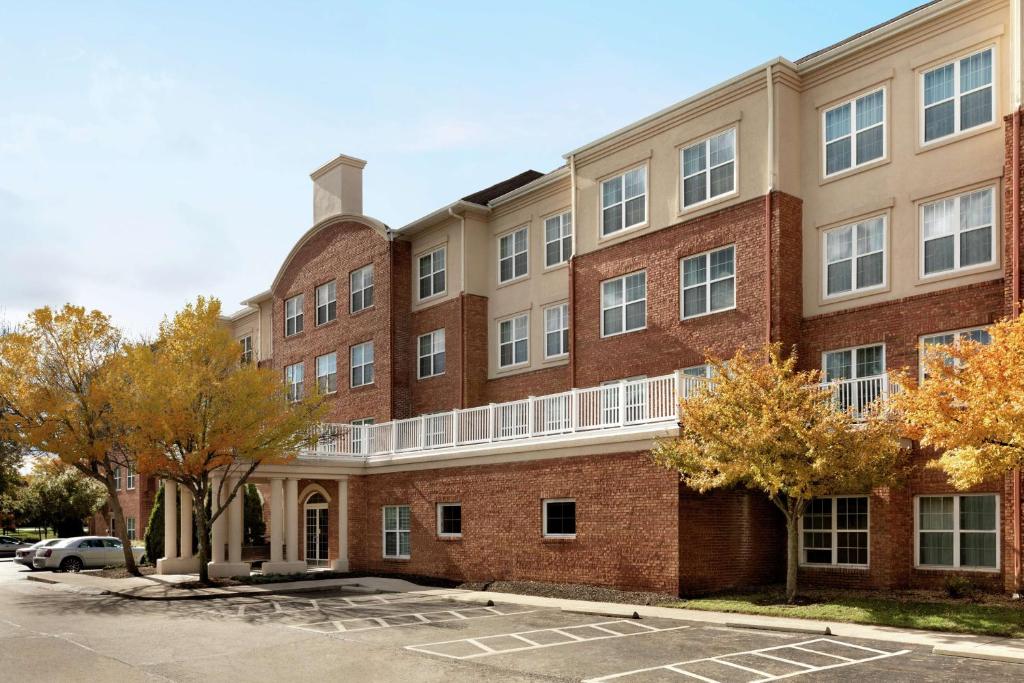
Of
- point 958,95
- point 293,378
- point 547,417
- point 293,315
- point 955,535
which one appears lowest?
point 955,535

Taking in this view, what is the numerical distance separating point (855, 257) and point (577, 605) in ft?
35.0

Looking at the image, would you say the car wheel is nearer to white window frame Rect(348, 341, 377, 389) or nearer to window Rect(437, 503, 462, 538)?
white window frame Rect(348, 341, 377, 389)

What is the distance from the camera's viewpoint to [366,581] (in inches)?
1115

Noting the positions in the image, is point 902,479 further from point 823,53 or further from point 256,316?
point 256,316

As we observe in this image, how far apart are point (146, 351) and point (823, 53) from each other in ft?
64.4

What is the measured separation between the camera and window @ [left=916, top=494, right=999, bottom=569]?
20.1 m

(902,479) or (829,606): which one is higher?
(902,479)

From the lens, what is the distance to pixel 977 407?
16266mm

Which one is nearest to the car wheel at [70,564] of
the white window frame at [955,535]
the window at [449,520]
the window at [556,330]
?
the window at [449,520]

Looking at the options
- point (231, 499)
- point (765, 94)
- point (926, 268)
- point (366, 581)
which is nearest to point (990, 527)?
point (926, 268)

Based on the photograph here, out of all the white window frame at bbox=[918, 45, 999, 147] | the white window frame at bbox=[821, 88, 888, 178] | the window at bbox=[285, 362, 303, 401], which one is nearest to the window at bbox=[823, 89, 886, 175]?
the white window frame at bbox=[821, 88, 888, 178]

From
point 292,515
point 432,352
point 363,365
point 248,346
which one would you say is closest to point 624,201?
point 432,352

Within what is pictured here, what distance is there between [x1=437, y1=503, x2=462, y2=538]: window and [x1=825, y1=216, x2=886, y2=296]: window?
471 inches

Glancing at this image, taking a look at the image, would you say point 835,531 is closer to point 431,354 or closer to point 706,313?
point 706,313
